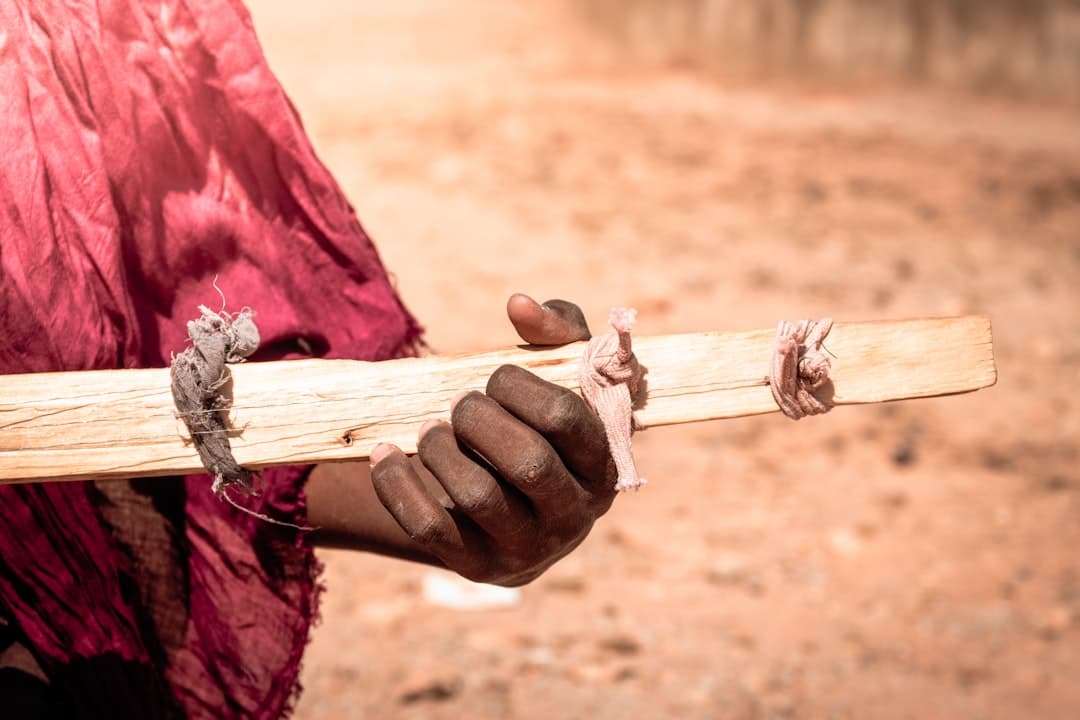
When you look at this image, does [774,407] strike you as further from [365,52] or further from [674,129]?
[365,52]

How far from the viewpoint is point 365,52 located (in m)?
9.91

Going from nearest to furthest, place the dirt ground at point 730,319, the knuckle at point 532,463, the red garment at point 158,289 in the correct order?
the knuckle at point 532,463 → the red garment at point 158,289 → the dirt ground at point 730,319

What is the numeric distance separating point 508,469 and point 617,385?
16 centimetres

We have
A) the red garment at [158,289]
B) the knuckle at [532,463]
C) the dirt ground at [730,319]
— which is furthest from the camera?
the dirt ground at [730,319]

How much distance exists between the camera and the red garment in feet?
4.75

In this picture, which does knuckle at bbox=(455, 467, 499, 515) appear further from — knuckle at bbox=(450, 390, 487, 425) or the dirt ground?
the dirt ground

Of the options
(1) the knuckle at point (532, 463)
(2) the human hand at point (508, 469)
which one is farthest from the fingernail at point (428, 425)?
(1) the knuckle at point (532, 463)

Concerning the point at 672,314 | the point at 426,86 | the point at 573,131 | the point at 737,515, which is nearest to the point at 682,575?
the point at 737,515

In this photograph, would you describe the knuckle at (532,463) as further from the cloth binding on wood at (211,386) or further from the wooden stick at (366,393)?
the cloth binding on wood at (211,386)

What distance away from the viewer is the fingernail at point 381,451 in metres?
1.35

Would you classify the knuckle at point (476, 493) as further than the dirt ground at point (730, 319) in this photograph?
No

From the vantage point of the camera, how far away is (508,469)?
1.29 m

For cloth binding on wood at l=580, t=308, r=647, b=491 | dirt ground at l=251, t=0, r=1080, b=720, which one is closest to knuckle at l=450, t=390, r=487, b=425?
cloth binding on wood at l=580, t=308, r=647, b=491

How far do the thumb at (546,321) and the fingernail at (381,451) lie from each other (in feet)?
0.64
